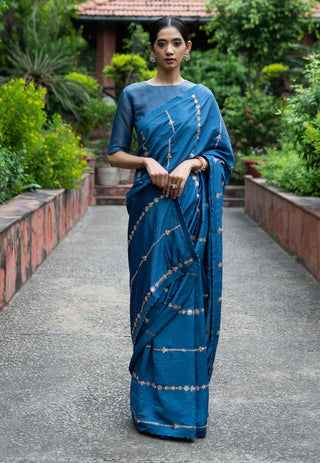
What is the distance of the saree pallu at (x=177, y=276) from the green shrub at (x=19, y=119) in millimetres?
5812

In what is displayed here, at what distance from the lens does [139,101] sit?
3727 mm

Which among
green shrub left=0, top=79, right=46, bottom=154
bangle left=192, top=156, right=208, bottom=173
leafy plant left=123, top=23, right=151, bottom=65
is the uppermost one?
leafy plant left=123, top=23, right=151, bottom=65

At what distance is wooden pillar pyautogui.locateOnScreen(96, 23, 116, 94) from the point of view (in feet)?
73.2

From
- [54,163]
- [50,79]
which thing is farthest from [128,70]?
[54,163]

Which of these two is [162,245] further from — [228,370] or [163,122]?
[228,370]

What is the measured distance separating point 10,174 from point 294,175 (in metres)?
4.25

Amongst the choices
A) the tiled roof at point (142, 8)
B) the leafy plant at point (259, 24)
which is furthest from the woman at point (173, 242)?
the tiled roof at point (142, 8)

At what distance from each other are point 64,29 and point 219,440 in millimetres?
18335

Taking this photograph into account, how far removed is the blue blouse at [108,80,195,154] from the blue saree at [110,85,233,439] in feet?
0.14

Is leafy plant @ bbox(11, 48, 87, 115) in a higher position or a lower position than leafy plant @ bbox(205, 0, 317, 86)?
lower

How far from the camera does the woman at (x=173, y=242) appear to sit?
11.9 ft

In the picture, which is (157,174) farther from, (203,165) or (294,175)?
(294,175)

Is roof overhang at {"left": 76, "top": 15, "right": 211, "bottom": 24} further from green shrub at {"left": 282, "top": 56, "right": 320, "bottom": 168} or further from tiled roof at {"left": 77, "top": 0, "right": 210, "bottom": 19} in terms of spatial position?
green shrub at {"left": 282, "top": 56, "right": 320, "bottom": 168}

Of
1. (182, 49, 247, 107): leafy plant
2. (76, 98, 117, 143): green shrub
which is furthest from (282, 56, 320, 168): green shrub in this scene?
(182, 49, 247, 107): leafy plant
